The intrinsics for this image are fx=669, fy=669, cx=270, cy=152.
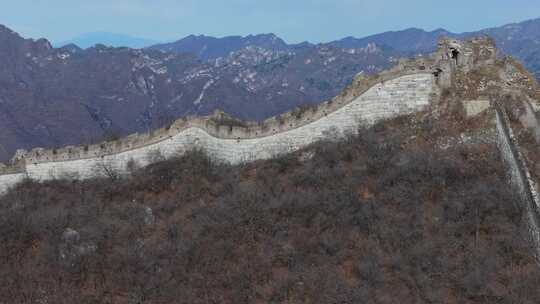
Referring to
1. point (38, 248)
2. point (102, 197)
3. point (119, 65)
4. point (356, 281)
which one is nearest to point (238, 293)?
point (356, 281)

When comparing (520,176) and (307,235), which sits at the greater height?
(520,176)

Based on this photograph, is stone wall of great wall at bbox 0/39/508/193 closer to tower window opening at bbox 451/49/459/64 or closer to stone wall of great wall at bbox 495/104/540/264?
tower window opening at bbox 451/49/459/64

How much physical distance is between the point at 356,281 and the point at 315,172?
20.2 feet

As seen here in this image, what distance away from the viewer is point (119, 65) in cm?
17425

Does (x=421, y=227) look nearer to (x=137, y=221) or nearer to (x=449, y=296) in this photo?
(x=449, y=296)

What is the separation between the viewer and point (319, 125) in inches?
1005

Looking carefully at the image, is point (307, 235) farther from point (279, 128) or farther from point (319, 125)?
point (279, 128)

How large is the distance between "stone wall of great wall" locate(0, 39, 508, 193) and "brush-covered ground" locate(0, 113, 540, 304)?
0.86 m

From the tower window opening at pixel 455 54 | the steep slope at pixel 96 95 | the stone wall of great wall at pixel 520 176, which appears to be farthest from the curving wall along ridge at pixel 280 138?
the steep slope at pixel 96 95

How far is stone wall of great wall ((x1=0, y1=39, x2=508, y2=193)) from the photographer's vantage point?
24219mm

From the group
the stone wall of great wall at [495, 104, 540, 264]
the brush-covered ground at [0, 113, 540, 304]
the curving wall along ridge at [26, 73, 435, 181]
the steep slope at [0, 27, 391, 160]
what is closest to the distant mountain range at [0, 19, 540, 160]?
the steep slope at [0, 27, 391, 160]

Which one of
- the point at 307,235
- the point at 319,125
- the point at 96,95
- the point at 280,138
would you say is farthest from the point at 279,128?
the point at 96,95

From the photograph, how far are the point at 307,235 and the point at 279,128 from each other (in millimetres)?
6844

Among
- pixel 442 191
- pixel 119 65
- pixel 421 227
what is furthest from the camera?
pixel 119 65
